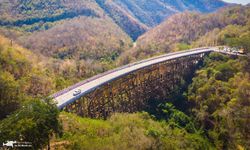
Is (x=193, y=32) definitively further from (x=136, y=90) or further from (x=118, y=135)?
(x=118, y=135)

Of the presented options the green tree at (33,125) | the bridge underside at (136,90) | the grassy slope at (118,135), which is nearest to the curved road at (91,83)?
the bridge underside at (136,90)

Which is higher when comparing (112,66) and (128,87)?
(112,66)

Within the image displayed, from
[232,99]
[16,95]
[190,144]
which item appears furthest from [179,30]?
[16,95]

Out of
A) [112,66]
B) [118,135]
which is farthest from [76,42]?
[118,135]

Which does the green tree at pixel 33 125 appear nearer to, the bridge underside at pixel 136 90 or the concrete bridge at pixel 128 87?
the concrete bridge at pixel 128 87

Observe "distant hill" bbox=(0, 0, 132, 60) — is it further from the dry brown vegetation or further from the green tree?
the green tree

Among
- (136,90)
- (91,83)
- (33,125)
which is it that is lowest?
(33,125)

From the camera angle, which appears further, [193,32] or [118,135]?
[193,32]
